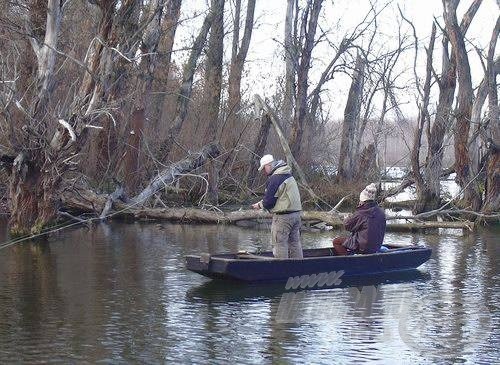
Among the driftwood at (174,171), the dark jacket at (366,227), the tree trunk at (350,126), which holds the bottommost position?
the dark jacket at (366,227)

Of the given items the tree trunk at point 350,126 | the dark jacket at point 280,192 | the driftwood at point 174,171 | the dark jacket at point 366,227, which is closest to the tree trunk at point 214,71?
the driftwood at point 174,171

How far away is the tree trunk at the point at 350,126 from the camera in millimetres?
33094

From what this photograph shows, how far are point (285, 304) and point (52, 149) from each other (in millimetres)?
7082

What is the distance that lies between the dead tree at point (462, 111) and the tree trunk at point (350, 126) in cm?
794

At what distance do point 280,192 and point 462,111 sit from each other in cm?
1234

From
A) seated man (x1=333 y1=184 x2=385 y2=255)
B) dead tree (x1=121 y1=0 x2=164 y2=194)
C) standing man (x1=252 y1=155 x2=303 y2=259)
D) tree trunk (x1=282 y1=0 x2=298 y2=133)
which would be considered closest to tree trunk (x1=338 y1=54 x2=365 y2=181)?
tree trunk (x1=282 y1=0 x2=298 y2=133)

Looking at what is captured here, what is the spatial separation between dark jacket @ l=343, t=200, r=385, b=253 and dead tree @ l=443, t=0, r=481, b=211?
33.9 ft

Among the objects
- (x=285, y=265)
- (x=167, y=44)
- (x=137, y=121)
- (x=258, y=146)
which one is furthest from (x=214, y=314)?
(x=167, y=44)

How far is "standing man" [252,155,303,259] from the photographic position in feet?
41.9

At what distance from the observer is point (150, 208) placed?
71.8 feet

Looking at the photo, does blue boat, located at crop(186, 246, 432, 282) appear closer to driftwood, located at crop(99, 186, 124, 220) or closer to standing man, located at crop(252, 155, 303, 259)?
standing man, located at crop(252, 155, 303, 259)

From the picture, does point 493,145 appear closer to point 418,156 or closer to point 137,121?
point 418,156

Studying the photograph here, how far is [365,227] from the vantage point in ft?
45.2

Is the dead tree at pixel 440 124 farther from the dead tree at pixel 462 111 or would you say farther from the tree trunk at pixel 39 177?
the tree trunk at pixel 39 177
